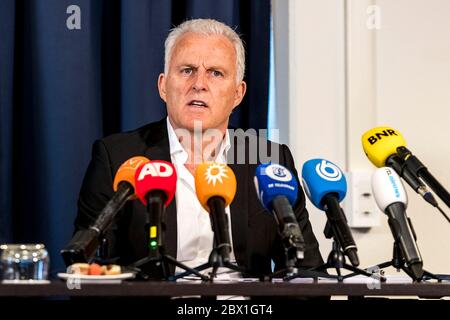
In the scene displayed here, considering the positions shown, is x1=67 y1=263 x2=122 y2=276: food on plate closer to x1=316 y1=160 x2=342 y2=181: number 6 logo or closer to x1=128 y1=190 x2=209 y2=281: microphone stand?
x1=128 y1=190 x2=209 y2=281: microphone stand

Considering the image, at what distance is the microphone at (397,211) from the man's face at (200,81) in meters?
0.80

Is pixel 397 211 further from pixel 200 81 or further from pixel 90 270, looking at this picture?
pixel 200 81

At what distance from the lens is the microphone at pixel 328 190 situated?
5.45 ft

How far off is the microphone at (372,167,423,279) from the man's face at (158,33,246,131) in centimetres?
80

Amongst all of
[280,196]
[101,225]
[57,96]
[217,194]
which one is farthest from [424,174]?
[57,96]

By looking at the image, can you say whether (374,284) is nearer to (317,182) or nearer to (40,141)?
(317,182)

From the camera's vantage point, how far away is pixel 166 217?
2311mm

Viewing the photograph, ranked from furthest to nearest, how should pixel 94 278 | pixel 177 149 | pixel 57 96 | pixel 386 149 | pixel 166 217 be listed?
pixel 57 96 → pixel 177 149 → pixel 166 217 → pixel 386 149 → pixel 94 278

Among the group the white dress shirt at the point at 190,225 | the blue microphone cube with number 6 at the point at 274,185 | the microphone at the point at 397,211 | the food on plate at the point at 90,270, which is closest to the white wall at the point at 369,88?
the white dress shirt at the point at 190,225

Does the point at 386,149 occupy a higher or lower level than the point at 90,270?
higher

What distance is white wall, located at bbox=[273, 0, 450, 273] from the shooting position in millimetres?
2973

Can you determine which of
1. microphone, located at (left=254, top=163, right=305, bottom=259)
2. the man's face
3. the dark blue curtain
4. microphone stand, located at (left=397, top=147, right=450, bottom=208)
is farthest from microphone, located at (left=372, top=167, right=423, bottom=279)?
the dark blue curtain

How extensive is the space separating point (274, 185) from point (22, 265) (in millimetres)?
489
